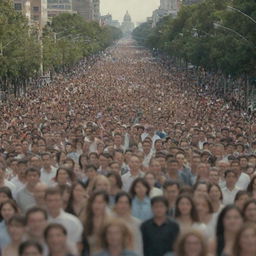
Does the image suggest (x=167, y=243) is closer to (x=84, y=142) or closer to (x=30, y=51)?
(x=84, y=142)

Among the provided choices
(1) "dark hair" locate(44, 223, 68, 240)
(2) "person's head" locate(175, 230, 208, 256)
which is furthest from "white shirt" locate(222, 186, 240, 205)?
(2) "person's head" locate(175, 230, 208, 256)

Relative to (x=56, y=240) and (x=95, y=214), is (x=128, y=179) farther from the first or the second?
(x=56, y=240)

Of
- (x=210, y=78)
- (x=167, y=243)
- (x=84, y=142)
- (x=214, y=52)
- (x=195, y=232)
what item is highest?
(x=195, y=232)

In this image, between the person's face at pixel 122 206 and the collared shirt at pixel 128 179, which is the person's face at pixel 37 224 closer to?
the person's face at pixel 122 206

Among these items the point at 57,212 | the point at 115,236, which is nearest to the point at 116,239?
the point at 115,236

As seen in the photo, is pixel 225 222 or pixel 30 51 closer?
pixel 225 222

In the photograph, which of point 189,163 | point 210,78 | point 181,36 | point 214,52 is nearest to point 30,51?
point 214,52
